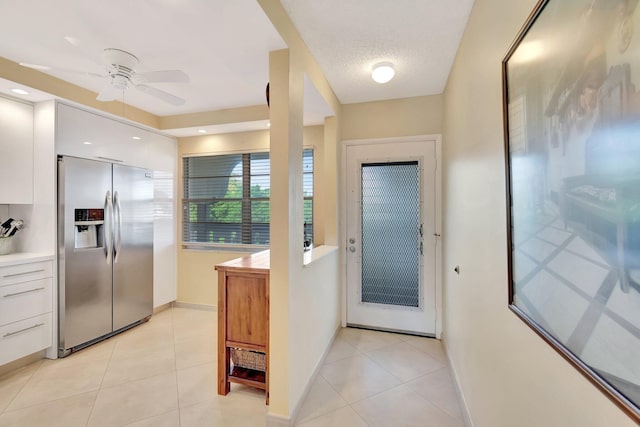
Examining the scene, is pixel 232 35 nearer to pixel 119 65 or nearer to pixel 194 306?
pixel 119 65

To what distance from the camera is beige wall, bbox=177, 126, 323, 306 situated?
389cm

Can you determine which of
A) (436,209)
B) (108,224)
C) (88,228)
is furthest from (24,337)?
(436,209)

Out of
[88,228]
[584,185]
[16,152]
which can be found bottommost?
[88,228]

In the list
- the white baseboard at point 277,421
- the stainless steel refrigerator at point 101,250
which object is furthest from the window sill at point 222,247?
the white baseboard at point 277,421

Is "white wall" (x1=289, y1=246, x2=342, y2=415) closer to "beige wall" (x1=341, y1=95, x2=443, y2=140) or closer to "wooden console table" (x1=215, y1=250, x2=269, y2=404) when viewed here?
"wooden console table" (x1=215, y1=250, x2=269, y2=404)

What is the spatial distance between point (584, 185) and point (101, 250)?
385 centimetres

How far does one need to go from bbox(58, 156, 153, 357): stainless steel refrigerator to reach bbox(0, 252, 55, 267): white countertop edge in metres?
0.10

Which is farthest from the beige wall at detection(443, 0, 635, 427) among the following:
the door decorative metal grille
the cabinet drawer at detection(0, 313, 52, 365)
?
the cabinet drawer at detection(0, 313, 52, 365)

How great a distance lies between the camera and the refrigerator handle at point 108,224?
3086mm

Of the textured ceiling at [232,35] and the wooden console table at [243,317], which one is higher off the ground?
the textured ceiling at [232,35]

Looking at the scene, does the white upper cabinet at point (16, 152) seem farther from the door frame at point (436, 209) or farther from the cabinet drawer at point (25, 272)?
the door frame at point (436, 209)

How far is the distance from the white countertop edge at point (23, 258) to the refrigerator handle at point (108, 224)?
0.46 metres

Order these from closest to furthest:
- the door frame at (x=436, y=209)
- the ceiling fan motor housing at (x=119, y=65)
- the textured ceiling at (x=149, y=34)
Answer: the textured ceiling at (x=149, y=34), the ceiling fan motor housing at (x=119, y=65), the door frame at (x=436, y=209)

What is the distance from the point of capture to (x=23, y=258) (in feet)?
8.25
